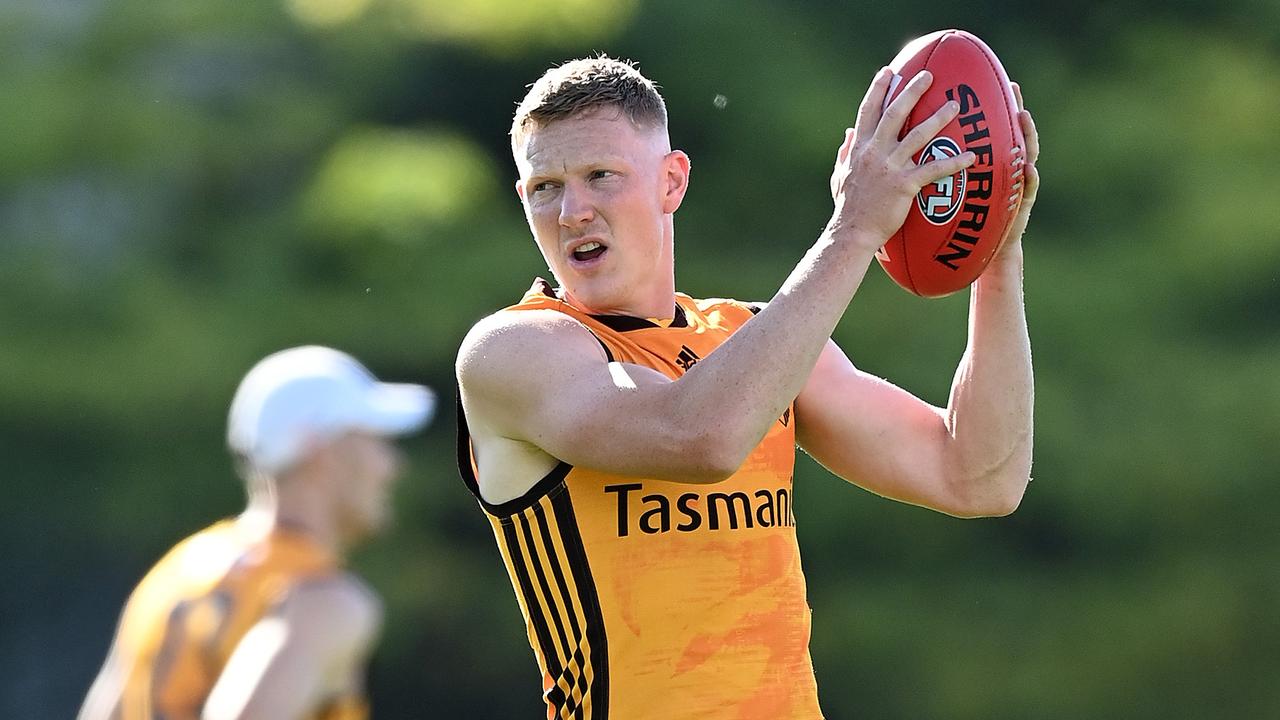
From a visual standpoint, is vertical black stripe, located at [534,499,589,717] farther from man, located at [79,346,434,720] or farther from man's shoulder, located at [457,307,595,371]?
man, located at [79,346,434,720]

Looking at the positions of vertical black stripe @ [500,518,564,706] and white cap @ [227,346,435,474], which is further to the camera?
white cap @ [227,346,435,474]

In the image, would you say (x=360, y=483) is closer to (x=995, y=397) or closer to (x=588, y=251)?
(x=588, y=251)

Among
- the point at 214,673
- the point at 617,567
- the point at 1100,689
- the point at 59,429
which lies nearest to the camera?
the point at 617,567

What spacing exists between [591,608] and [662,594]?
0.12 metres

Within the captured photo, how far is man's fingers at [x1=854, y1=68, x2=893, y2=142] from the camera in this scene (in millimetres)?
2648

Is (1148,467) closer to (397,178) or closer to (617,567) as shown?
(397,178)

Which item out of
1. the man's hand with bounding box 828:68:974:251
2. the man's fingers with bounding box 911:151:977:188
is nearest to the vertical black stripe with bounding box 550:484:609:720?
the man's hand with bounding box 828:68:974:251

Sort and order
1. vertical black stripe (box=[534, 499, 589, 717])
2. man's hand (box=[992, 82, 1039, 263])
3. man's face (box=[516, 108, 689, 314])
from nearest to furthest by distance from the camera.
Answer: vertical black stripe (box=[534, 499, 589, 717]) → man's hand (box=[992, 82, 1039, 263]) → man's face (box=[516, 108, 689, 314])

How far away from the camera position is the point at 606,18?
36.9 feet

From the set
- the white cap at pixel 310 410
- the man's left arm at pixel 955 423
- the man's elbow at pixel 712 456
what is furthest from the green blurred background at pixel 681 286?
the man's elbow at pixel 712 456

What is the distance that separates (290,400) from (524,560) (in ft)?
2.67

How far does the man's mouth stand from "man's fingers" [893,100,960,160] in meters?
0.60

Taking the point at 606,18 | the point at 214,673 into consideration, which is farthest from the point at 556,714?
the point at 606,18

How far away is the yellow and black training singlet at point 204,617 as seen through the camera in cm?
318
